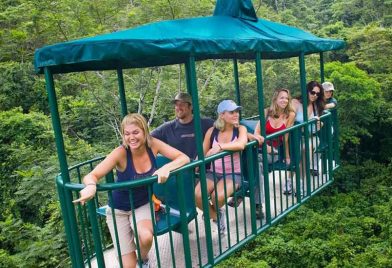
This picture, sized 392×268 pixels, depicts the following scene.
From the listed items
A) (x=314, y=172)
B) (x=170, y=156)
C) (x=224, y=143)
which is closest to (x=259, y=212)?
(x=224, y=143)

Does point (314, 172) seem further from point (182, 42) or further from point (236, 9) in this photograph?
point (182, 42)

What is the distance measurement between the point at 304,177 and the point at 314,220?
22.4ft

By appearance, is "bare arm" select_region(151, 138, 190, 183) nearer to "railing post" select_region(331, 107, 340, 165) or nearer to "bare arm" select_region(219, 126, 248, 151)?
"bare arm" select_region(219, 126, 248, 151)

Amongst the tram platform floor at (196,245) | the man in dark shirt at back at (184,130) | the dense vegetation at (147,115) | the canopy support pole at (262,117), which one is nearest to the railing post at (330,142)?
the tram platform floor at (196,245)

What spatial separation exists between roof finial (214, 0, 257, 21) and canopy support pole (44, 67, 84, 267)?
6.49ft

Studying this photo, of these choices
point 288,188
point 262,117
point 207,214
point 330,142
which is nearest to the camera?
point 207,214

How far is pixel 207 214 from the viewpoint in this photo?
10.5 feet

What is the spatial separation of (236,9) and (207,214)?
205cm

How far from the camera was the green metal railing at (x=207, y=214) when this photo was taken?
2.93 m

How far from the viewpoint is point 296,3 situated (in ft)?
84.9

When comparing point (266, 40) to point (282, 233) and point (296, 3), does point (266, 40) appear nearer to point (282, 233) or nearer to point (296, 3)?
point (282, 233)

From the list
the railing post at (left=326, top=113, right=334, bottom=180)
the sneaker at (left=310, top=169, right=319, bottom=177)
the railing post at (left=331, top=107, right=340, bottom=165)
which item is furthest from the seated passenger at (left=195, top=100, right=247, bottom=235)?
the railing post at (left=331, top=107, right=340, bottom=165)

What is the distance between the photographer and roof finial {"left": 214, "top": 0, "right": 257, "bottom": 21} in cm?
414

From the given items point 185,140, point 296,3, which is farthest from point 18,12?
point 296,3
